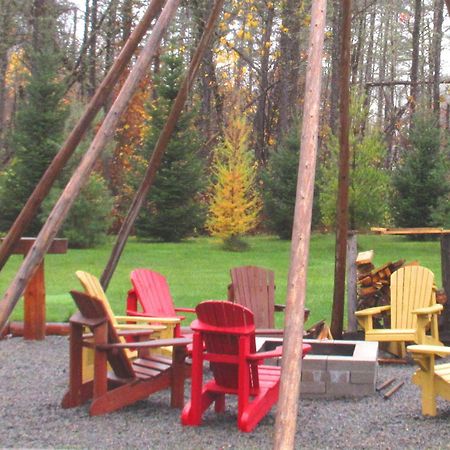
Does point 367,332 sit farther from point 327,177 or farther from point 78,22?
point 78,22

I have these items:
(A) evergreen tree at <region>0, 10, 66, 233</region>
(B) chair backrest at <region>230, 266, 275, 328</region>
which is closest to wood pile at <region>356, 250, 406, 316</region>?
(B) chair backrest at <region>230, 266, 275, 328</region>

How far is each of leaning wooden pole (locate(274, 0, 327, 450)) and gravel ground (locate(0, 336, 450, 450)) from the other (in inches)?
49.3

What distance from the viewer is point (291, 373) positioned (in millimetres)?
3475

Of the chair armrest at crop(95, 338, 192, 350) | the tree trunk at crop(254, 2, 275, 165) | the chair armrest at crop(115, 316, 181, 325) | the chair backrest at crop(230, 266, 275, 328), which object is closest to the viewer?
the chair armrest at crop(95, 338, 192, 350)

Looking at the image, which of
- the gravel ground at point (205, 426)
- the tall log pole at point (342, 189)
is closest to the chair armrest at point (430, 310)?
the tall log pole at point (342, 189)

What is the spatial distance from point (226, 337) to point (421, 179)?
56.2 feet

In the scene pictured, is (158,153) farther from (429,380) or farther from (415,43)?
(415,43)

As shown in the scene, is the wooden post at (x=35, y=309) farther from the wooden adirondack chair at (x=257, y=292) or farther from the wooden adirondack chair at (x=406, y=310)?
the wooden adirondack chair at (x=406, y=310)

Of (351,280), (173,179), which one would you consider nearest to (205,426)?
(351,280)

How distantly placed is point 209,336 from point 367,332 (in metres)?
2.68

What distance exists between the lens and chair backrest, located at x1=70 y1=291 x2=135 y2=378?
5145 millimetres

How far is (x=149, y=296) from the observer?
686 cm

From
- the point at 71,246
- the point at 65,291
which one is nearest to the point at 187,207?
the point at 71,246

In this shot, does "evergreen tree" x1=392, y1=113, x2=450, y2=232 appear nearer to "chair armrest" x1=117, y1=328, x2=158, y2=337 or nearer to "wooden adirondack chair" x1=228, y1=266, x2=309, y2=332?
"wooden adirondack chair" x1=228, y1=266, x2=309, y2=332
